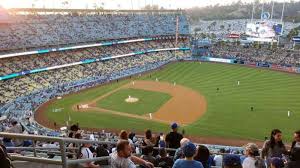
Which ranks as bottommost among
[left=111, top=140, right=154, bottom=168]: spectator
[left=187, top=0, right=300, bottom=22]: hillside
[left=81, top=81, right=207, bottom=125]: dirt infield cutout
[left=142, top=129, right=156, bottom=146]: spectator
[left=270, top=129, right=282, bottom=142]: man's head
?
[left=81, top=81, right=207, bottom=125]: dirt infield cutout

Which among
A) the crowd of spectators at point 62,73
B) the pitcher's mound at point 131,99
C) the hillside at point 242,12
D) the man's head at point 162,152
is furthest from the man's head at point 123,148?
the hillside at point 242,12

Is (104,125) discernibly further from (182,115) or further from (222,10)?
(222,10)

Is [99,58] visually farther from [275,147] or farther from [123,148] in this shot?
[123,148]

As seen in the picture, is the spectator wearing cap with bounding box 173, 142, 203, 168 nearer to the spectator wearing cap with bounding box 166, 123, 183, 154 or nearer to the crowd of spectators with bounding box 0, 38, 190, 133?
the spectator wearing cap with bounding box 166, 123, 183, 154

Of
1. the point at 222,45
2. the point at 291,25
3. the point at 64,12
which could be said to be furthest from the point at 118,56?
the point at 291,25

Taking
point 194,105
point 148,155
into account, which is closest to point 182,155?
point 148,155

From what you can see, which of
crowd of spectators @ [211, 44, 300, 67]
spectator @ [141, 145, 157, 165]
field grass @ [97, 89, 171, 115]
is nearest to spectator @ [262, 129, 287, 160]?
spectator @ [141, 145, 157, 165]
